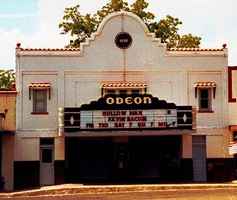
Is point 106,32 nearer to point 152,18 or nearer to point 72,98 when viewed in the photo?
point 72,98

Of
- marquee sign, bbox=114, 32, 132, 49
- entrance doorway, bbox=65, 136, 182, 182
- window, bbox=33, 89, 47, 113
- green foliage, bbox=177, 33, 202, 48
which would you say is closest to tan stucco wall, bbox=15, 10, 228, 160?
marquee sign, bbox=114, 32, 132, 49

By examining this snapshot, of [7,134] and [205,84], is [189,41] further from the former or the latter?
[7,134]

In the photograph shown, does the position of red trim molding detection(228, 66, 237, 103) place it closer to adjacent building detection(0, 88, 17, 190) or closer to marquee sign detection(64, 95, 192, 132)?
marquee sign detection(64, 95, 192, 132)

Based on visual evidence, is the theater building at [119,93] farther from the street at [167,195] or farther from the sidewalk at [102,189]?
the street at [167,195]

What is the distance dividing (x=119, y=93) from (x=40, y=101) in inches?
183

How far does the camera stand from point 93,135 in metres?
38.6

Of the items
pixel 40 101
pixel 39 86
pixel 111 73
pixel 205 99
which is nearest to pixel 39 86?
pixel 39 86

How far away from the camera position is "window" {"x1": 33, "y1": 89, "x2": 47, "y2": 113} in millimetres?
40156

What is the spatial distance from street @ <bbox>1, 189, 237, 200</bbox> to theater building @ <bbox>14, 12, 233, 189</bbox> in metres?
5.70

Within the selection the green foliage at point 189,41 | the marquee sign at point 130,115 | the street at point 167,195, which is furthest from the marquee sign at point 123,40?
the green foliage at point 189,41

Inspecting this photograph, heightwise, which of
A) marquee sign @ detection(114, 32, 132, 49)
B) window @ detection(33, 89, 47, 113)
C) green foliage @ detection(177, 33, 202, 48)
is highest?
green foliage @ detection(177, 33, 202, 48)

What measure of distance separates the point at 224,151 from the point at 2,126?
42.5 ft

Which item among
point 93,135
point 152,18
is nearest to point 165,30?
point 152,18

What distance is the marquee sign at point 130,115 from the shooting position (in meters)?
38.1
